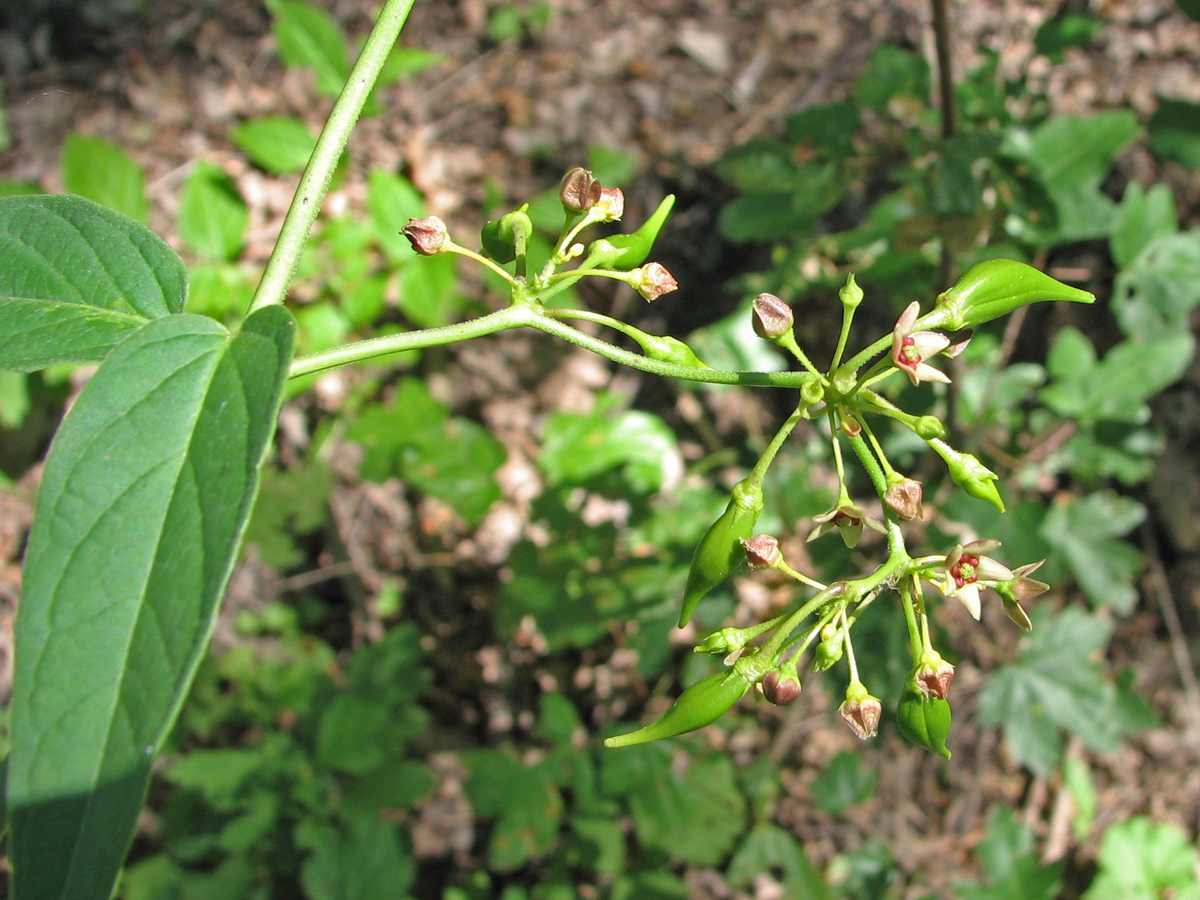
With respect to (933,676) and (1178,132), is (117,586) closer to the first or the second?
(933,676)

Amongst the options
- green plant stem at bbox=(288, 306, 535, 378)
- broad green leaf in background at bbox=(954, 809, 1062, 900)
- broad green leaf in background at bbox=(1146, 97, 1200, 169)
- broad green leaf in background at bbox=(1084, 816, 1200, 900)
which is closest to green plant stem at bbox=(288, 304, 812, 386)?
green plant stem at bbox=(288, 306, 535, 378)

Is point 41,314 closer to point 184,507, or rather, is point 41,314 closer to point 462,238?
point 184,507

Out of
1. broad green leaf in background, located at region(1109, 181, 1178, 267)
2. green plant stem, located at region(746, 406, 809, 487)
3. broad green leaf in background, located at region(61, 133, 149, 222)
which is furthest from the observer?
broad green leaf in background, located at region(61, 133, 149, 222)

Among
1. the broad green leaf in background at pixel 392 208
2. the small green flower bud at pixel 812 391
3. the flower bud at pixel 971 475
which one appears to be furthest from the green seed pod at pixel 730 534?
the broad green leaf in background at pixel 392 208

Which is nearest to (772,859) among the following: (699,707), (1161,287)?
(1161,287)

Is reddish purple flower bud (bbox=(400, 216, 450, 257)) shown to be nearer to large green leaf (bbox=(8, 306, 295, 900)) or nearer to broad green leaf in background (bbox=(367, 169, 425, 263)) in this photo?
large green leaf (bbox=(8, 306, 295, 900))

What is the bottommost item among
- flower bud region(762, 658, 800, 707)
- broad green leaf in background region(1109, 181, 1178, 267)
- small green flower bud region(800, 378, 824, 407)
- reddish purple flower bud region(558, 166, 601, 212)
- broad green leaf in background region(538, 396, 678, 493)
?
broad green leaf in background region(538, 396, 678, 493)
